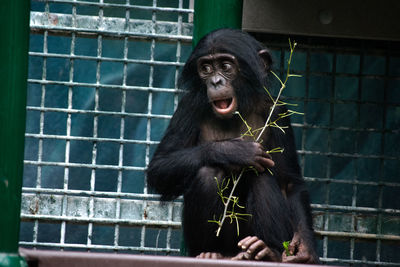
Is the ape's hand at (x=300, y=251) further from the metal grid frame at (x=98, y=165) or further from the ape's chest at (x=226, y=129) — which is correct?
the metal grid frame at (x=98, y=165)

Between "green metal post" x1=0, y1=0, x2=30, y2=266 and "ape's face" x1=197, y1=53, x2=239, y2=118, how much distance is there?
1.78 meters

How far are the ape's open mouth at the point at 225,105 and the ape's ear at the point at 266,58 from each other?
1.20 feet

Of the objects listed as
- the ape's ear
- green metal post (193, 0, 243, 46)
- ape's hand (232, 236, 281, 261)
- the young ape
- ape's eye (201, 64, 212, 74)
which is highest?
green metal post (193, 0, 243, 46)

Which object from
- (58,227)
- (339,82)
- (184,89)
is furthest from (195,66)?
(58,227)

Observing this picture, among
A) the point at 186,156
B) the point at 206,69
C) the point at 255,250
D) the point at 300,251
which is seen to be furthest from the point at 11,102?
the point at 300,251

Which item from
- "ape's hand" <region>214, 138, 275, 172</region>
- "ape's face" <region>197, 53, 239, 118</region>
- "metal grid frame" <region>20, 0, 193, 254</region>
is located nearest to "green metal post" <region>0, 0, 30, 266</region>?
"ape's hand" <region>214, 138, 275, 172</region>

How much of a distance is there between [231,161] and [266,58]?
77cm

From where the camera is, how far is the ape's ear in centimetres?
407

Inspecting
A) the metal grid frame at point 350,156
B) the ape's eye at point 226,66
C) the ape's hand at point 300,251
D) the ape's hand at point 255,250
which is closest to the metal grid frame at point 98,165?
the ape's eye at point 226,66

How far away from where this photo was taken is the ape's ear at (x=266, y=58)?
4066 millimetres

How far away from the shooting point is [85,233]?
19.0 feet

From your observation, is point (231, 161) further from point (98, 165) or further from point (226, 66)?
point (98, 165)

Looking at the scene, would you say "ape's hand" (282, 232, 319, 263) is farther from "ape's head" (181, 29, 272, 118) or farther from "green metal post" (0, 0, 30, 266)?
"green metal post" (0, 0, 30, 266)

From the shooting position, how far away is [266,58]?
4098 mm
